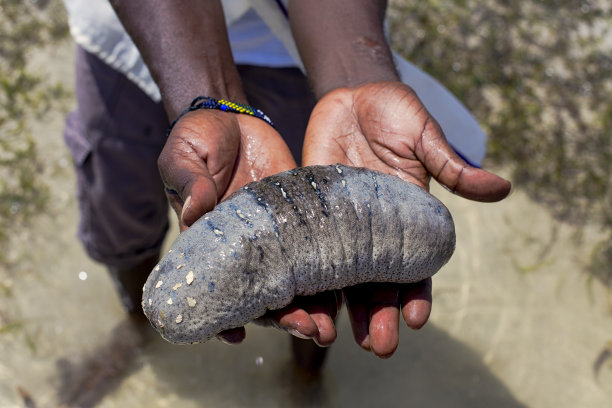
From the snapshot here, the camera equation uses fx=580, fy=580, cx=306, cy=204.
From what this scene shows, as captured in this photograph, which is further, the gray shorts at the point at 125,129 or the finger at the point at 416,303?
the gray shorts at the point at 125,129

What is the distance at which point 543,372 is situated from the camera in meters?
3.53

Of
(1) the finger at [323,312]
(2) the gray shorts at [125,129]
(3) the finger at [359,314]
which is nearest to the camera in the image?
(1) the finger at [323,312]

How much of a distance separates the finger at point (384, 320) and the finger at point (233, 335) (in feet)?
1.36

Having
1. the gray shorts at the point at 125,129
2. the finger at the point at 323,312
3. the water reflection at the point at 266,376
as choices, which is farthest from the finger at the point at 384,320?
the water reflection at the point at 266,376

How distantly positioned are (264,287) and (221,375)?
6.26 feet

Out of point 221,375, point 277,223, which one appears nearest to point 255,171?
point 277,223

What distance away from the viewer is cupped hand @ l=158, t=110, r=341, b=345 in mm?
1704

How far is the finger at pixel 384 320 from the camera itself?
5.95 ft

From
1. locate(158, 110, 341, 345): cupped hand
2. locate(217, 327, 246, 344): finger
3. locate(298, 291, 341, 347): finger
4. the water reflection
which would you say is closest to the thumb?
locate(158, 110, 341, 345): cupped hand

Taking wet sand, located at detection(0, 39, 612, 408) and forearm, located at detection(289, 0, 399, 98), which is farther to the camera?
wet sand, located at detection(0, 39, 612, 408)

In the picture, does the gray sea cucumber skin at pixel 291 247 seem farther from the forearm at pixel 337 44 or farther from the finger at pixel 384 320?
the forearm at pixel 337 44

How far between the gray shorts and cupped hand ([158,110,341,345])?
492 millimetres

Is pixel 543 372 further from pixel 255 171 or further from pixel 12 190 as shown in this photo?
pixel 12 190

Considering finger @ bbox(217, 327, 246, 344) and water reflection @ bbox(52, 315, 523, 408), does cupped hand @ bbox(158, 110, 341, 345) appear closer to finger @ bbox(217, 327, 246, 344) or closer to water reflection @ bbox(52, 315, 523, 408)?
finger @ bbox(217, 327, 246, 344)
